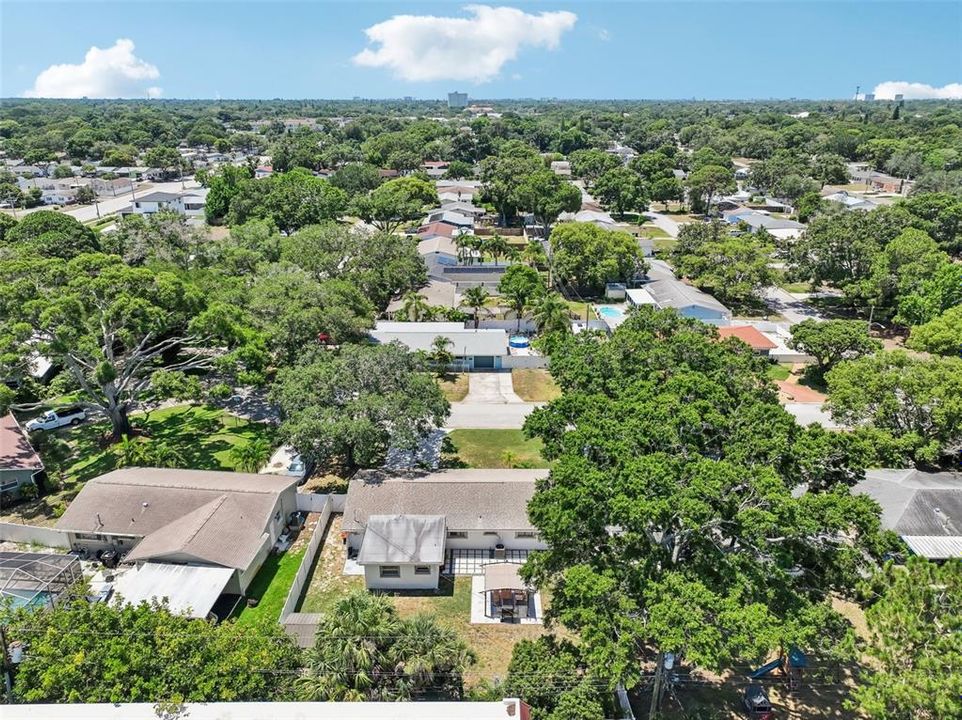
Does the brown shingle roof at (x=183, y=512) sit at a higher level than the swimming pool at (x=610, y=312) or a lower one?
lower

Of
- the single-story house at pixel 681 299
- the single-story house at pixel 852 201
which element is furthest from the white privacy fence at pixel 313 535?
the single-story house at pixel 852 201

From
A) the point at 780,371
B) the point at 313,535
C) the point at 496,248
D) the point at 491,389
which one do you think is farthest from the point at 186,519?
the point at 496,248

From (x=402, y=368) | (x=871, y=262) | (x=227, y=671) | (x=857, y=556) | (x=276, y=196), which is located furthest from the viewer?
(x=276, y=196)

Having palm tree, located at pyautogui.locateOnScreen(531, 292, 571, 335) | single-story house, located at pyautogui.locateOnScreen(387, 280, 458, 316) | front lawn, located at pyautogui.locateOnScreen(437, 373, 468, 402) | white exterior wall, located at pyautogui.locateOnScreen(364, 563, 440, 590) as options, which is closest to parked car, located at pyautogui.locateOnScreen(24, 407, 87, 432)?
front lawn, located at pyautogui.locateOnScreen(437, 373, 468, 402)

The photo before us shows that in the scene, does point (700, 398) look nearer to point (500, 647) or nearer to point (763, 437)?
point (763, 437)

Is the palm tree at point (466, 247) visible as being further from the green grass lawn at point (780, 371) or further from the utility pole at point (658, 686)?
the utility pole at point (658, 686)

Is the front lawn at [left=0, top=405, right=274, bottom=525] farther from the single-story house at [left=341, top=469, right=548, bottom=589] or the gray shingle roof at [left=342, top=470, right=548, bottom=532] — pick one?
the single-story house at [left=341, top=469, right=548, bottom=589]

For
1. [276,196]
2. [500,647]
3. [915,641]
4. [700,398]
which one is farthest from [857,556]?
[276,196]
